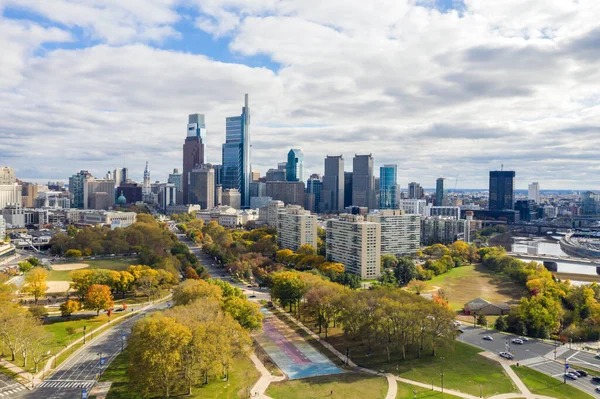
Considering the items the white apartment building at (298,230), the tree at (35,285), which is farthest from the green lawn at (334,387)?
the white apartment building at (298,230)

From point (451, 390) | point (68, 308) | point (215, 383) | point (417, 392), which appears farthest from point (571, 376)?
point (68, 308)

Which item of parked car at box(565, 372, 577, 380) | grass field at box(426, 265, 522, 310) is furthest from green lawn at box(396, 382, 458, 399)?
grass field at box(426, 265, 522, 310)

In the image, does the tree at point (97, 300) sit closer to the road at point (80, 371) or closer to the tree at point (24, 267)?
the road at point (80, 371)

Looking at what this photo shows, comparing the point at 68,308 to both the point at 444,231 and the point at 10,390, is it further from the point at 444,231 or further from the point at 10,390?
the point at 444,231

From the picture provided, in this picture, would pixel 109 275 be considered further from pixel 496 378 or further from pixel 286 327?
pixel 496 378

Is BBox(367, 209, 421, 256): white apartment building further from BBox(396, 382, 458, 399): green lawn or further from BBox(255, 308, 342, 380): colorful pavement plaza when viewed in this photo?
BBox(396, 382, 458, 399): green lawn

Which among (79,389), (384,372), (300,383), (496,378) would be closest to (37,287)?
(79,389)
